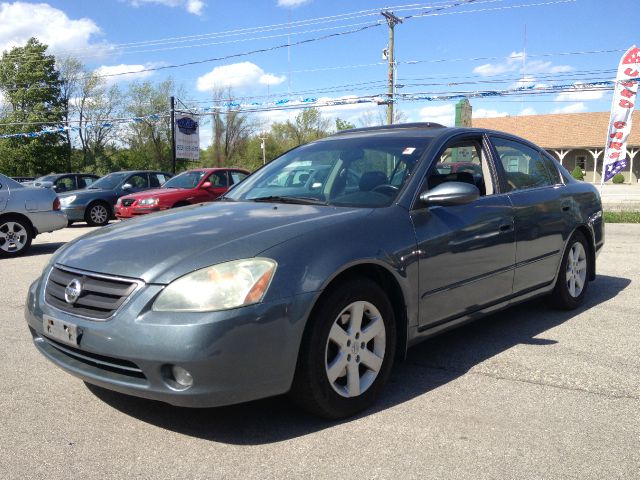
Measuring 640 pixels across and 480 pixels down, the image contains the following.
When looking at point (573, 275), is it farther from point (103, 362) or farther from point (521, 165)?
point (103, 362)

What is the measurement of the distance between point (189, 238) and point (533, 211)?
282cm

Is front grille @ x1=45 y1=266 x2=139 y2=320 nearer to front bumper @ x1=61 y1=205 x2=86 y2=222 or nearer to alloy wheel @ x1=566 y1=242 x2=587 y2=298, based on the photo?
alloy wheel @ x1=566 y1=242 x2=587 y2=298

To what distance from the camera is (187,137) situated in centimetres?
3338

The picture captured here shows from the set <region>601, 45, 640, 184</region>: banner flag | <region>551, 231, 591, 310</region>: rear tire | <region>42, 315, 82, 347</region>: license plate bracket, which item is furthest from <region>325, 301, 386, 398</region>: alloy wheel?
<region>601, 45, 640, 184</region>: banner flag

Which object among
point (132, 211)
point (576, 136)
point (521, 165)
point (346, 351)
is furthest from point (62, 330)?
point (576, 136)

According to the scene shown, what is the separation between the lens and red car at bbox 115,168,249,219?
12.7 m

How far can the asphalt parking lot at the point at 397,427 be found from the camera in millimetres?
2631

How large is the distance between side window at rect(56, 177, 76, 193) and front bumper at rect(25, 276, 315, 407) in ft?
59.2

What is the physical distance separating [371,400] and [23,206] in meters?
8.70

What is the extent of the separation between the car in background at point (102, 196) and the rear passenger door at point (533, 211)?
1156cm

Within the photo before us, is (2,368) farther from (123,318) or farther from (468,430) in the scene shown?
(468,430)

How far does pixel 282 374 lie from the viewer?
A: 2.80 m

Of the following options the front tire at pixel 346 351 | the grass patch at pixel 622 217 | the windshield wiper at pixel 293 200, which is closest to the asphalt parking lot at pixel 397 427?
the front tire at pixel 346 351

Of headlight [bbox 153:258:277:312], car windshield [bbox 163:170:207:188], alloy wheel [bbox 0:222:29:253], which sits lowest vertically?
alloy wheel [bbox 0:222:29:253]
